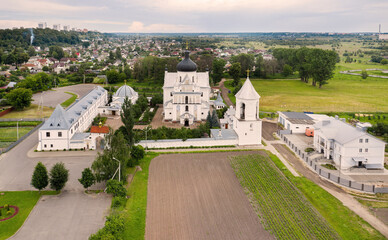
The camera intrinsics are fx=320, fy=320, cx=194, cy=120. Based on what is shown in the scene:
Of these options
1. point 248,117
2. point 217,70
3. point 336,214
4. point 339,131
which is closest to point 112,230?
point 336,214

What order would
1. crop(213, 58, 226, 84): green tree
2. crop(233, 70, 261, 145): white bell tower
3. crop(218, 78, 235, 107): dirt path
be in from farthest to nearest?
crop(213, 58, 226, 84): green tree → crop(218, 78, 235, 107): dirt path → crop(233, 70, 261, 145): white bell tower

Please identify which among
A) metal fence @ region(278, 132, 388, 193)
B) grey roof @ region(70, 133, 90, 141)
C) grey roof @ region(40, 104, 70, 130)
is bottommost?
metal fence @ region(278, 132, 388, 193)

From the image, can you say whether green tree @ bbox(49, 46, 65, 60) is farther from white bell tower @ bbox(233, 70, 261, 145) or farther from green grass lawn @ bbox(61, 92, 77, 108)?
white bell tower @ bbox(233, 70, 261, 145)

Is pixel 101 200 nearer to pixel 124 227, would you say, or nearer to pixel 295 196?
pixel 124 227

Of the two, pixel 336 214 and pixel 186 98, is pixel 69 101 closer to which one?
pixel 186 98

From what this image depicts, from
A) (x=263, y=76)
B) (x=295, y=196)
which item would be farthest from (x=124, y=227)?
(x=263, y=76)

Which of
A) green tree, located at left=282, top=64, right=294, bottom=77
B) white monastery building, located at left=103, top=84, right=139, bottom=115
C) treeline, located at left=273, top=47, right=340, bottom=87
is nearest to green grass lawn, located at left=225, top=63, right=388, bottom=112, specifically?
treeline, located at left=273, top=47, right=340, bottom=87

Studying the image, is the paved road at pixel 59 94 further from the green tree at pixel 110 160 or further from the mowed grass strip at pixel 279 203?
the mowed grass strip at pixel 279 203

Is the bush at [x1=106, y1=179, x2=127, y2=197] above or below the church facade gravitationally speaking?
below
